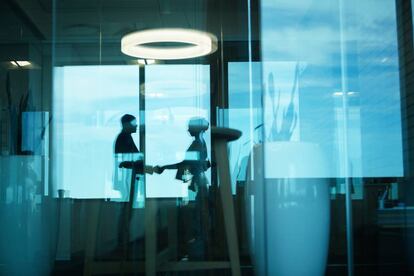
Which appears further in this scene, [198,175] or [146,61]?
[146,61]

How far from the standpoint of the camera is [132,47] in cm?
255

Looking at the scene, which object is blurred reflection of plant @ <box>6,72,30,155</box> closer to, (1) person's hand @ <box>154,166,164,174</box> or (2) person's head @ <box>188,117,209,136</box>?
(1) person's hand @ <box>154,166,164,174</box>

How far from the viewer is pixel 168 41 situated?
2521mm

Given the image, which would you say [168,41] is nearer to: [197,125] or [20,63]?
[197,125]

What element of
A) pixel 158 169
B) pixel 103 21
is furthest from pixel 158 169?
pixel 103 21

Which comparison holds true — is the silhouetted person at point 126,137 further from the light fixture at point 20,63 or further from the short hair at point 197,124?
the light fixture at point 20,63

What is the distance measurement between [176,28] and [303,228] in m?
1.09

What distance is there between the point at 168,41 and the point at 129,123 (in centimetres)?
41

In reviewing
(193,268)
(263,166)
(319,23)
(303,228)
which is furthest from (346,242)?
(319,23)

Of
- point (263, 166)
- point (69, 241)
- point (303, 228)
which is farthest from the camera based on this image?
point (69, 241)

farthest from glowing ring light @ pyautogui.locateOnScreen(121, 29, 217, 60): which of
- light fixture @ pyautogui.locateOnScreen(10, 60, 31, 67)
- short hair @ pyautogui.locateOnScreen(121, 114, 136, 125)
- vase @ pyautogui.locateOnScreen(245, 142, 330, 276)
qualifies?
vase @ pyautogui.locateOnScreen(245, 142, 330, 276)

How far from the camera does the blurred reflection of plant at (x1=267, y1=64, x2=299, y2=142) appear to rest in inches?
93.6

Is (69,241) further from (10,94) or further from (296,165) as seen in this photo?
(296,165)

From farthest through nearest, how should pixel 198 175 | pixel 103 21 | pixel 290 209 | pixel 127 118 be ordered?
pixel 103 21, pixel 127 118, pixel 198 175, pixel 290 209
